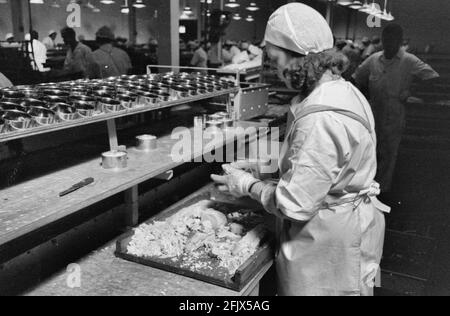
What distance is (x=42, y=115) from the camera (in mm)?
1865

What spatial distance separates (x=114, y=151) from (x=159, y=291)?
88 cm

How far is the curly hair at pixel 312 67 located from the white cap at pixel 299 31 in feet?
A: 0.09

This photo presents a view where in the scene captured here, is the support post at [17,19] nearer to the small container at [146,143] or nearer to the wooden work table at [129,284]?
the small container at [146,143]

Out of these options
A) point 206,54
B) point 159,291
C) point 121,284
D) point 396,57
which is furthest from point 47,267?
point 206,54

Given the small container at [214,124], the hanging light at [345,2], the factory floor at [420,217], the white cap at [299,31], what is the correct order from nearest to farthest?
the white cap at [299,31] → the small container at [214,124] → the factory floor at [420,217] → the hanging light at [345,2]

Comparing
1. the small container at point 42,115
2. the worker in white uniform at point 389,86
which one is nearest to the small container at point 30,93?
the small container at point 42,115

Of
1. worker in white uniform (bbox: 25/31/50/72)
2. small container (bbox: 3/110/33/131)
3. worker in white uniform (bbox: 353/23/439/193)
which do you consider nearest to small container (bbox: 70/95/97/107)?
small container (bbox: 3/110/33/131)

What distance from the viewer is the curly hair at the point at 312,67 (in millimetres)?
1697

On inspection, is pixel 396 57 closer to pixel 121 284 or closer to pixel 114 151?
pixel 114 151

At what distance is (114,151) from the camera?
89.9 inches

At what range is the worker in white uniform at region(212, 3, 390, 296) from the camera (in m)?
1.59

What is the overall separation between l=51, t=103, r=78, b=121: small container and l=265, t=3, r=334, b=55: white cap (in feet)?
3.30

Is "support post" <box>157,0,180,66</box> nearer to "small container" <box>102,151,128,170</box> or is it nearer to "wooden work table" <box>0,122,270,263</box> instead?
"wooden work table" <box>0,122,270,263</box>

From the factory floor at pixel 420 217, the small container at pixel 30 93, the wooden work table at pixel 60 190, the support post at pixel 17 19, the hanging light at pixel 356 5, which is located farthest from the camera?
the support post at pixel 17 19
